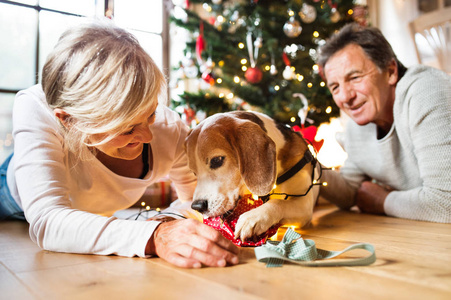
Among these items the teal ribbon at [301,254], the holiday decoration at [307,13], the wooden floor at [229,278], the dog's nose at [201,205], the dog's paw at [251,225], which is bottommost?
the wooden floor at [229,278]

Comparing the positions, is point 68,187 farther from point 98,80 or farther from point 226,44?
point 226,44

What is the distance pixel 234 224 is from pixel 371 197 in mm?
1177

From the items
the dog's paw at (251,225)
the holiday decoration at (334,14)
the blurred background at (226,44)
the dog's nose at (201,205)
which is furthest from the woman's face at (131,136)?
the holiday decoration at (334,14)

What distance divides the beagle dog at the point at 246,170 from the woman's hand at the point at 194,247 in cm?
21

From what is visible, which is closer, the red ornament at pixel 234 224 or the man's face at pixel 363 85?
the red ornament at pixel 234 224

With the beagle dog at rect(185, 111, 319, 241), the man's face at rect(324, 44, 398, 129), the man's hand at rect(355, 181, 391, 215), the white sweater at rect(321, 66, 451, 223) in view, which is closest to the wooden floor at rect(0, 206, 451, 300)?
→ the beagle dog at rect(185, 111, 319, 241)

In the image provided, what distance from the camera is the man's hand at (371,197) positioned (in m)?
2.13

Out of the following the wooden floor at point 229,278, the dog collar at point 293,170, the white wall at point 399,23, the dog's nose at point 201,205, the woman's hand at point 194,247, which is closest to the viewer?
the wooden floor at point 229,278

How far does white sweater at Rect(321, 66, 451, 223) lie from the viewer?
5.79ft

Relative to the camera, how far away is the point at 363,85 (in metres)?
2.04

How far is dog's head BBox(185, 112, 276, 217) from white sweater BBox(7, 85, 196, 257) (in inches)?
11.5

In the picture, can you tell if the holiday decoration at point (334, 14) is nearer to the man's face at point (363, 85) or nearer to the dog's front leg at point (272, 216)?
the man's face at point (363, 85)

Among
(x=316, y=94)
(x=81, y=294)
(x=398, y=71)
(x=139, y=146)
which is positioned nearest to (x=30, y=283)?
(x=81, y=294)

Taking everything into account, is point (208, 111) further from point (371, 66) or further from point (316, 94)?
point (371, 66)
